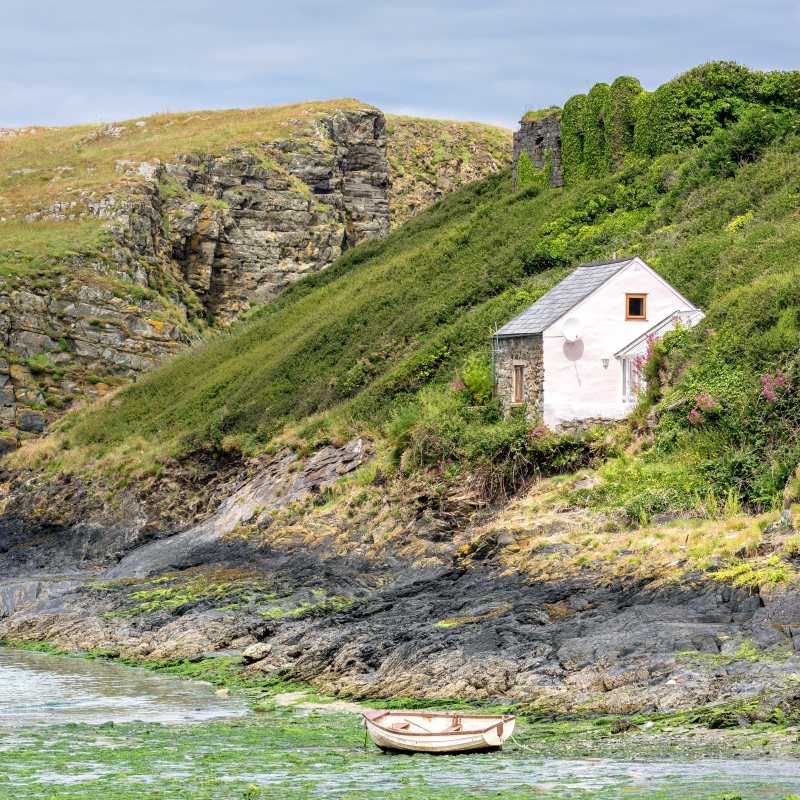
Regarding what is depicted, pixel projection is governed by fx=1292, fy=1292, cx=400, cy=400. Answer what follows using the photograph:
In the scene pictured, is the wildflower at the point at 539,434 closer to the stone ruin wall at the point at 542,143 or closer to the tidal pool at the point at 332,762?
the tidal pool at the point at 332,762

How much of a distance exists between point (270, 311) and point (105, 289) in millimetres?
9986

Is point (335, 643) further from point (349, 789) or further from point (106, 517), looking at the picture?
point (106, 517)

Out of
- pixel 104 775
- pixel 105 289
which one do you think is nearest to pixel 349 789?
pixel 104 775

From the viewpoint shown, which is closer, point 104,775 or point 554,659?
point 104,775

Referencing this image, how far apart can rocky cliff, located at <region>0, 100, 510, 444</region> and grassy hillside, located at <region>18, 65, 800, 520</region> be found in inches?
243

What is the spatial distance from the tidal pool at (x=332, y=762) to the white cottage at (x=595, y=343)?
16542 millimetres

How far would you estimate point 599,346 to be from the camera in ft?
131

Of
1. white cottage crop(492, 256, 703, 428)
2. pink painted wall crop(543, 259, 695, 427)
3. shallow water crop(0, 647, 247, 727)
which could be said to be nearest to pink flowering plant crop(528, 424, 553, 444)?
white cottage crop(492, 256, 703, 428)

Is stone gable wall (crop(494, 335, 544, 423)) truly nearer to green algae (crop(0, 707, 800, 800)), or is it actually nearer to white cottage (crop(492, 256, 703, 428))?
white cottage (crop(492, 256, 703, 428))

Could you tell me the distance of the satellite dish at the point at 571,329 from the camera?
39.7 meters

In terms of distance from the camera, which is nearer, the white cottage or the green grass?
Answer: the white cottage

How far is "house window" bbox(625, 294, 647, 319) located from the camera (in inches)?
1590

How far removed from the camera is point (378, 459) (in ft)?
143

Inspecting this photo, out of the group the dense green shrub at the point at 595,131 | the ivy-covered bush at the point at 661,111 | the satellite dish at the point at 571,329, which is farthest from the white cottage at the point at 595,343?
the dense green shrub at the point at 595,131
